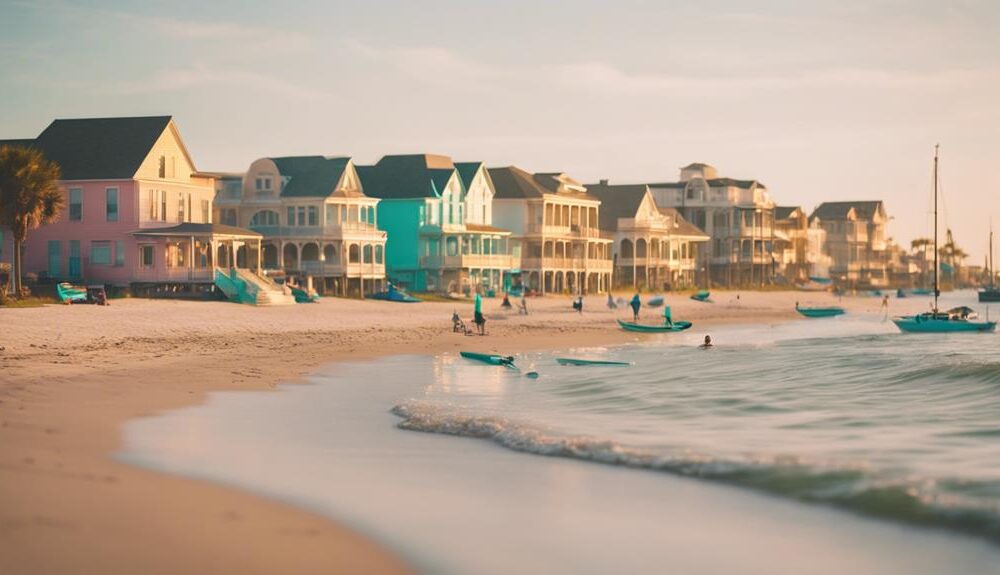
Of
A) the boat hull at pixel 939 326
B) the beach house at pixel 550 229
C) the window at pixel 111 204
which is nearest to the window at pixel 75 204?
the window at pixel 111 204

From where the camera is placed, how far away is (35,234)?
6266cm

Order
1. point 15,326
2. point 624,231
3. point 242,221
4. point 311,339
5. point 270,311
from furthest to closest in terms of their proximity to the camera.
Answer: point 624,231 → point 242,221 → point 270,311 → point 311,339 → point 15,326

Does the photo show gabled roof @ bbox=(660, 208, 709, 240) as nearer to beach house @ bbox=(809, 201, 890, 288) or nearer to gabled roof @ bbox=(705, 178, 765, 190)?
gabled roof @ bbox=(705, 178, 765, 190)

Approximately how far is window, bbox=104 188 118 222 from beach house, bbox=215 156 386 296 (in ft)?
42.9

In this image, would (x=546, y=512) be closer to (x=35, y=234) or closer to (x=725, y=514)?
(x=725, y=514)

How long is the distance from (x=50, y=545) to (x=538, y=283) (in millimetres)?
85101

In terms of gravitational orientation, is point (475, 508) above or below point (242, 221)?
below

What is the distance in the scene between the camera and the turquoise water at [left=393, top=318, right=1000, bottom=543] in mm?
17219

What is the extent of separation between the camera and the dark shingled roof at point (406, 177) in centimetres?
8469

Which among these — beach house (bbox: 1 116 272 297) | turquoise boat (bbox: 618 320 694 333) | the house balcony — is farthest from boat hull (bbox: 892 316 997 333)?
beach house (bbox: 1 116 272 297)

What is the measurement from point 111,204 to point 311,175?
55.6 feet

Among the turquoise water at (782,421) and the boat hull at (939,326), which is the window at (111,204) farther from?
the boat hull at (939,326)

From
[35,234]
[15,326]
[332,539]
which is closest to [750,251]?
[35,234]

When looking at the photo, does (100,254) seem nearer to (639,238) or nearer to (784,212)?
(639,238)
